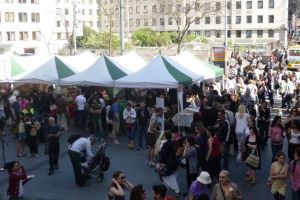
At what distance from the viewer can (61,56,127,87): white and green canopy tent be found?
18828 millimetres

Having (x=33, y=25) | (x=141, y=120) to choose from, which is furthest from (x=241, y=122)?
(x=33, y=25)

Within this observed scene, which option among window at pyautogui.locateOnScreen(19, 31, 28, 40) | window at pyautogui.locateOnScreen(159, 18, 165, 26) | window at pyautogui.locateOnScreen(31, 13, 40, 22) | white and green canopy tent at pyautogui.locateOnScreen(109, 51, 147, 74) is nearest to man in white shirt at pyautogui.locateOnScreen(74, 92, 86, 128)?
white and green canopy tent at pyautogui.locateOnScreen(109, 51, 147, 74)

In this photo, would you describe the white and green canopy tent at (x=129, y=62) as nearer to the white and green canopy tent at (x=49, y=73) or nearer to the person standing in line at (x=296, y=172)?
the white and green canopy tent at (x=49, y=73)

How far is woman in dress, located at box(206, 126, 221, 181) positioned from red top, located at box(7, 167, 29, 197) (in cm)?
409

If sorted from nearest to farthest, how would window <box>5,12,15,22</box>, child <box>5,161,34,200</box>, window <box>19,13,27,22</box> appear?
child <box>5,161,34,200</box>
window <box>5,12,15,22</box>
window <box>19,13,27,22</box>

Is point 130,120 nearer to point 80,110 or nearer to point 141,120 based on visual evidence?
point 141,120

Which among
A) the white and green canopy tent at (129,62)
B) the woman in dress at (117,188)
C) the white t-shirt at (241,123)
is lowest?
the woman in dress at (117,188)

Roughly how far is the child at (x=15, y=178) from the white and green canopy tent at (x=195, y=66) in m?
11.8

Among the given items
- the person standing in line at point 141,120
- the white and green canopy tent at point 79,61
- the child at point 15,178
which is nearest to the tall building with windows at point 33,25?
the white and green canopy tent at point 79,61

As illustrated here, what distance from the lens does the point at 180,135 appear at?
12320 millimetres

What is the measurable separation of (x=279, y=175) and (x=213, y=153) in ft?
7.13

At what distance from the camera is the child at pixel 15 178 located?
10.3 metres

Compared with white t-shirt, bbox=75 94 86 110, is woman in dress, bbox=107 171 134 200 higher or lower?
lower

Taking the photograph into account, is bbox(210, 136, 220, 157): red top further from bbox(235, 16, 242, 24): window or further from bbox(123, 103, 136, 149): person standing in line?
bbox(235, 16, 242, 24): window
